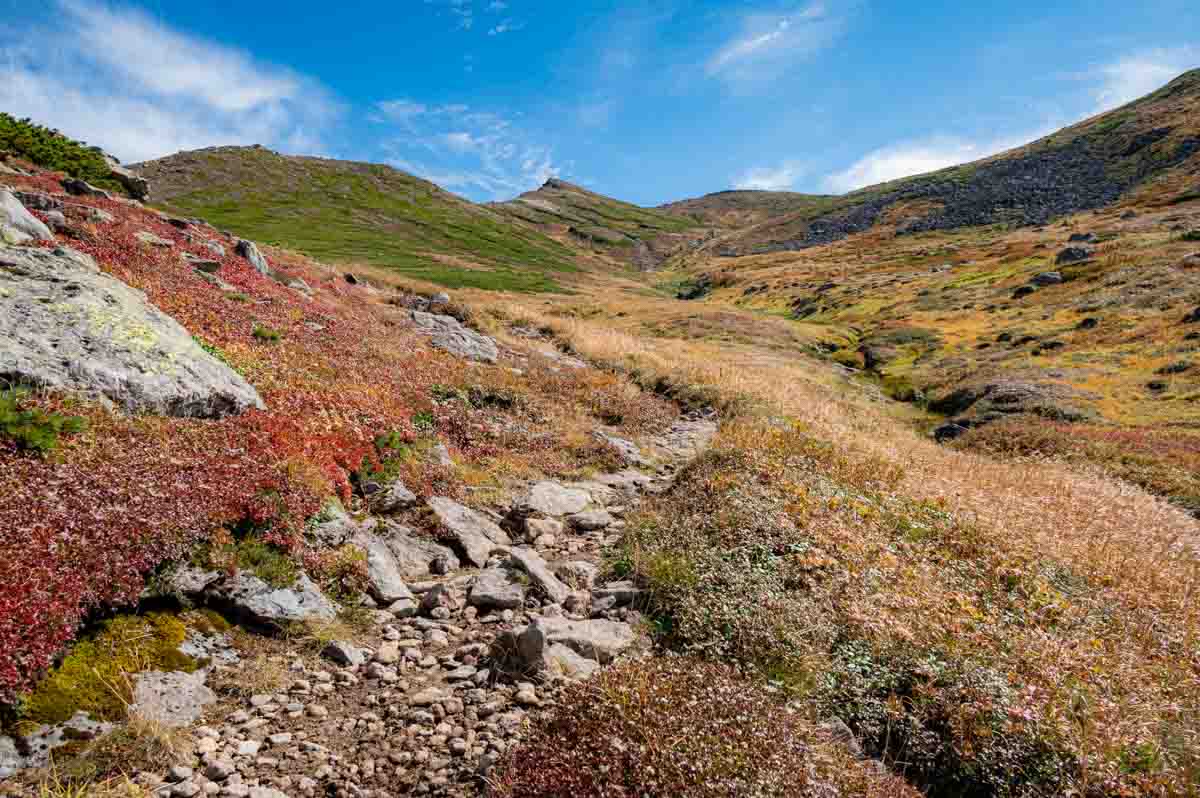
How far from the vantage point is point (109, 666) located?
496cm

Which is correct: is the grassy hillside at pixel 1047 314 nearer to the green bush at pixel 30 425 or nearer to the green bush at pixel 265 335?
the green bush at pixel 265 335

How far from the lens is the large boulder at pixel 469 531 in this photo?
9070 mm

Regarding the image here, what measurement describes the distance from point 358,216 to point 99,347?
122m

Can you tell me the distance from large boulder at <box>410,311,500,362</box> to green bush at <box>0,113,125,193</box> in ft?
51.2

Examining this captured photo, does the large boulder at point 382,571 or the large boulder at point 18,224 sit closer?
the large boulder at point 382,571

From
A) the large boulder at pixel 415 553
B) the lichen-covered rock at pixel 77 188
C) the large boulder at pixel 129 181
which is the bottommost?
the large boulder at pixel 415 553

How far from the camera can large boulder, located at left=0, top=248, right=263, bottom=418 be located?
7.85 meters

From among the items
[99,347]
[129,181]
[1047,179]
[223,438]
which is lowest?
[223,438]

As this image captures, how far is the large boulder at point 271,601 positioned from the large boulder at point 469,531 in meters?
2.41

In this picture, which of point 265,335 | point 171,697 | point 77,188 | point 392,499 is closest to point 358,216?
point 77,188

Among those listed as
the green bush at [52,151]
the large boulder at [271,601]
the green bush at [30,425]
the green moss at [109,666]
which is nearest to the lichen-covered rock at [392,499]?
the large boulder at [271,601]

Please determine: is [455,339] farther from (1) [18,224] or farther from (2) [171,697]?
(2) [171,697]

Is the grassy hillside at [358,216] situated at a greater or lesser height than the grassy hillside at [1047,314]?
greater

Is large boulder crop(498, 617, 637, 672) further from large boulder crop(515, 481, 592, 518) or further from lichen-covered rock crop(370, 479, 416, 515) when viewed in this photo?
large boulder crop(515, 481, 592, 518)
